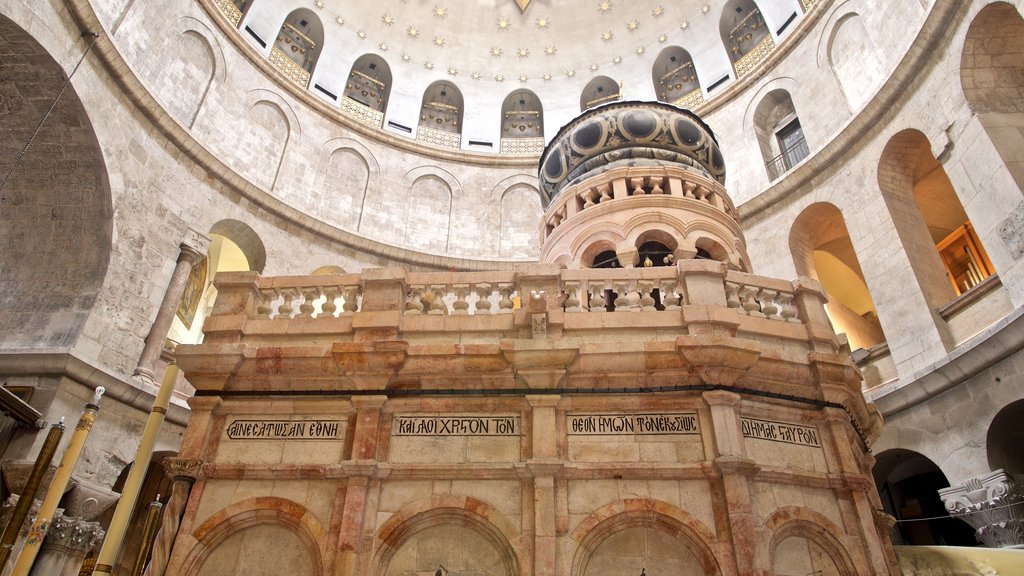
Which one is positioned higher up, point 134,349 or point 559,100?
point 559,100

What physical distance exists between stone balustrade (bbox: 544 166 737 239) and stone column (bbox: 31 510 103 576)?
10.4 m

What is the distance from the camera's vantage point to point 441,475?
6098mm

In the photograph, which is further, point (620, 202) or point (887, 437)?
point (887, 437)

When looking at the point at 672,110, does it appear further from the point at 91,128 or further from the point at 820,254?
the point at 91,128

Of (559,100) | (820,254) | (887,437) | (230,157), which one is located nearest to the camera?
(887,437)

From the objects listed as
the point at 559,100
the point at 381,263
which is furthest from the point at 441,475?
the point at 559,100

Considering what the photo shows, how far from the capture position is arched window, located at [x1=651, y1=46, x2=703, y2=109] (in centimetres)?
2401

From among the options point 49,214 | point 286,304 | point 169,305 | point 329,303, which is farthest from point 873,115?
point 49,214

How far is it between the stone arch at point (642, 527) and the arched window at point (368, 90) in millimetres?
19862

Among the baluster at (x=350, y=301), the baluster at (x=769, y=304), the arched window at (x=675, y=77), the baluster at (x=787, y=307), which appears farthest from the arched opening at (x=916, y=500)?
the arched window at (x=675, y=77)

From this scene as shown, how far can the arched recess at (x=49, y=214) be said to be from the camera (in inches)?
497

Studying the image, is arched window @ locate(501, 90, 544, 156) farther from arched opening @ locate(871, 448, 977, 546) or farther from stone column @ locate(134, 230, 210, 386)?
arched opening @ locate(871, 448, 977, 546)

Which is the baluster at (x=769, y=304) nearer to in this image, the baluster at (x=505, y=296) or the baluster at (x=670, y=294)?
the baluster at (x=670, y=294)

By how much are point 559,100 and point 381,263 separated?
421 inches
